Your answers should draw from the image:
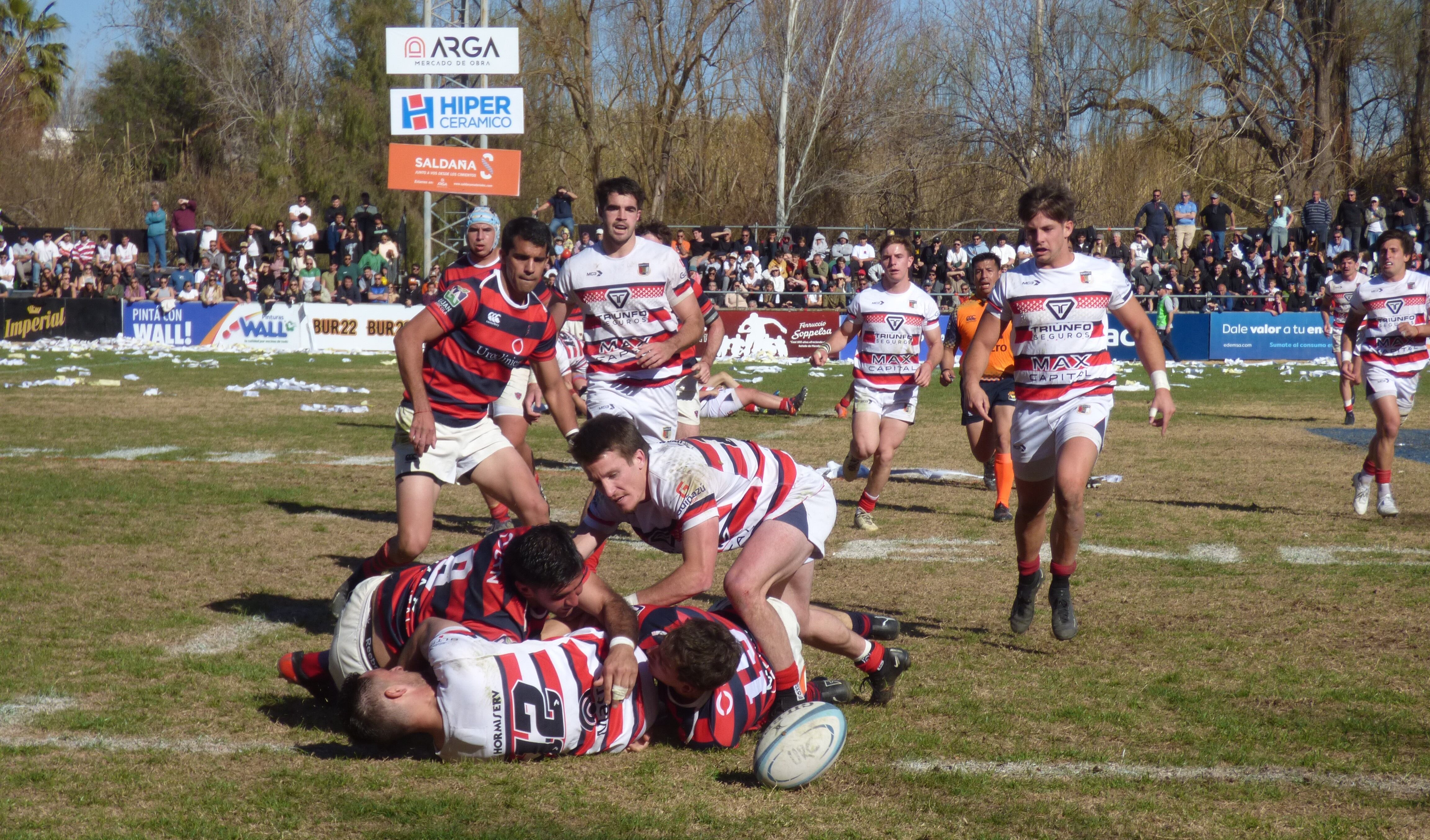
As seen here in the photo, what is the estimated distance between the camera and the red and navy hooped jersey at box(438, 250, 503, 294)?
25.7 feet

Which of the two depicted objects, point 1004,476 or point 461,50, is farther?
point 461,50

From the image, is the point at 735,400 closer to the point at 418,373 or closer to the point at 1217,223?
the point at 418,373

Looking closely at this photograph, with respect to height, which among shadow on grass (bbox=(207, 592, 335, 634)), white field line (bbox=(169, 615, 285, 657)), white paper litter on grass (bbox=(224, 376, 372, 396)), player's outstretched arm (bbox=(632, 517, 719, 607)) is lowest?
shadow on grass (bbox=(207, 592, 335, 634))

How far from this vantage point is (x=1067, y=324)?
6.37m

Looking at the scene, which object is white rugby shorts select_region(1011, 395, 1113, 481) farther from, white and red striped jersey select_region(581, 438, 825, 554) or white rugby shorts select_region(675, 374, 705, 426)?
white rugby shorts select_region(675, 374, 705, 426)

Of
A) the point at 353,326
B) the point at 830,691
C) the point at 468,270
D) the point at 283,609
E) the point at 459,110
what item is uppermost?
the point at 459,110

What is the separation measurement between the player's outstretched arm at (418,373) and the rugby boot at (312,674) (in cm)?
131

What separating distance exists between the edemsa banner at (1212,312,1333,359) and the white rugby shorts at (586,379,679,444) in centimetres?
2303

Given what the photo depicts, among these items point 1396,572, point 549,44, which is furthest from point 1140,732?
point 549,44

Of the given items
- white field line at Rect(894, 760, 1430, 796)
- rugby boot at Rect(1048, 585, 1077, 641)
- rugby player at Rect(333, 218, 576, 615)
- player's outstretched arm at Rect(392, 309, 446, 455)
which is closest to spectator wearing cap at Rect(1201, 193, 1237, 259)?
rugby boot at Rect(1048, 585, 1077, 641)

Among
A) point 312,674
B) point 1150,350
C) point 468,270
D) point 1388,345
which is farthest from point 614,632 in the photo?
point 1388,345

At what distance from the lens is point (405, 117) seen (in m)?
31.2

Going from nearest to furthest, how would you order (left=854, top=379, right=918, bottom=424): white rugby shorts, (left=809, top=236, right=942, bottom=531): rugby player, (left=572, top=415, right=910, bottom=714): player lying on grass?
(left=572, top=415, right=910, bottom=714): player lying on grass
(left=809, top=236, right=942, bottom=531): rugby player
(left=854, top=379, right=918, bottom=424): white rugby shorts

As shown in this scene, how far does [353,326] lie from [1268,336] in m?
19.9
